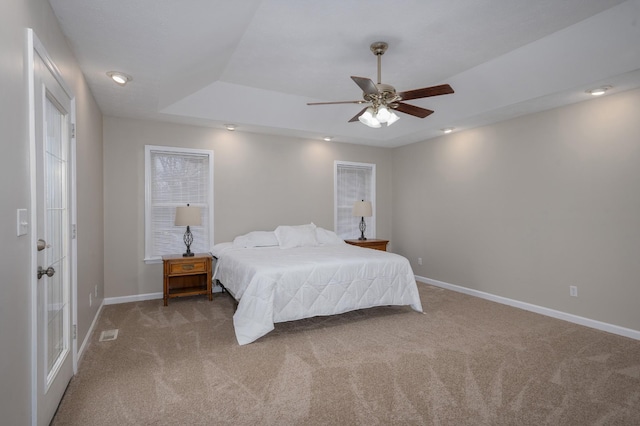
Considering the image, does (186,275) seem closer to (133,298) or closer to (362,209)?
(133,298)

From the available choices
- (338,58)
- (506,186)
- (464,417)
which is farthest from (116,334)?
(506,186)

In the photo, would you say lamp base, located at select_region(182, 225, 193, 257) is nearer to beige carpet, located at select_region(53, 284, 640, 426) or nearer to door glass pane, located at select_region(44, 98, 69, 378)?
beige carpet, located at select_region(53, 284, 640, 426)

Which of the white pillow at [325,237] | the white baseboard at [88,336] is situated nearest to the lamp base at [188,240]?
the white baseboard at [88,336]

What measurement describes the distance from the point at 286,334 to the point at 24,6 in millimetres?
2998

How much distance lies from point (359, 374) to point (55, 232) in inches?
91.6

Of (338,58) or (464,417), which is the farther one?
(338,58)

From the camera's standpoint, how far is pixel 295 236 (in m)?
4.87

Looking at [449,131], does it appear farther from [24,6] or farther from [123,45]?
[24,6]

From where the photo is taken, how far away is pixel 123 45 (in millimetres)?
2545

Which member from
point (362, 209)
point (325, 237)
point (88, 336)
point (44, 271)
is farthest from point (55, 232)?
point (362, 209)

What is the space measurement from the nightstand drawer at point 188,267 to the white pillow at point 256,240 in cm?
52

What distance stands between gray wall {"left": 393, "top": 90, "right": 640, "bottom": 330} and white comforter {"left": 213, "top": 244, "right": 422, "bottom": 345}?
1.56m

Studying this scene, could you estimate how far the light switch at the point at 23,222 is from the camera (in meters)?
1.48

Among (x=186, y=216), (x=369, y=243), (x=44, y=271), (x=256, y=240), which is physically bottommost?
(x=369, y=243)
